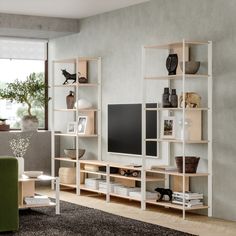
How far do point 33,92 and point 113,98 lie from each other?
1.65 m

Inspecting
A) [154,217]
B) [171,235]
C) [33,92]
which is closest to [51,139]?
[33,92]

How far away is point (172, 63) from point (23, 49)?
3.87 m

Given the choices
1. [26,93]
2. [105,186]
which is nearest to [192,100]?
[105,186]

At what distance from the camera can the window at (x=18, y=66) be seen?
35.4 feet

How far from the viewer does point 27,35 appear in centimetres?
1059

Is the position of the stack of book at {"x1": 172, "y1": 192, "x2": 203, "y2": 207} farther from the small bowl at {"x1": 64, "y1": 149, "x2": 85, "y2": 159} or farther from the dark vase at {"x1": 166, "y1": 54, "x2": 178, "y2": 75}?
the small bowl at {"x1": 64, "y1": 149, "x2": 85, "y2": 159}

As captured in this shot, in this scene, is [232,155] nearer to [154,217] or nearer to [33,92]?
[154,217]

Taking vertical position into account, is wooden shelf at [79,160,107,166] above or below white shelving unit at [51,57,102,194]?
below

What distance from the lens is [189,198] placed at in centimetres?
744

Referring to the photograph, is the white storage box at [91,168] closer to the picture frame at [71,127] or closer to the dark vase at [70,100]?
the picture frame at [71,127]

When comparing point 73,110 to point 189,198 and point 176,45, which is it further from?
point 189,198

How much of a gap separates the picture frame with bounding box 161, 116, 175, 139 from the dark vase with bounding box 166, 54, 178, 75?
23.0 inches

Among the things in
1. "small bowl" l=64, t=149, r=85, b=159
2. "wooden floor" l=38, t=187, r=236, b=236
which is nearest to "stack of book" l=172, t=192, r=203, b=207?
"wooden floor" l=38, t=187, r=236, b=236

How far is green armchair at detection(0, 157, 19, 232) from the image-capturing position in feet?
20.7
